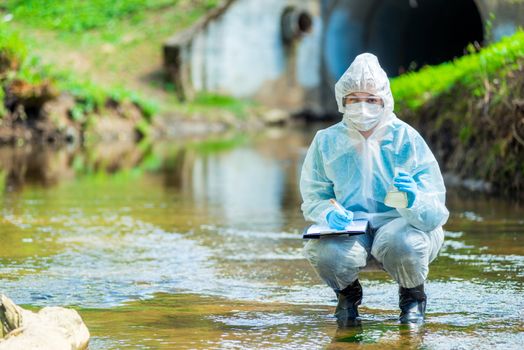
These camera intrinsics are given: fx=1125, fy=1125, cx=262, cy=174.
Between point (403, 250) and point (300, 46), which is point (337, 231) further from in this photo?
point (300, 46)

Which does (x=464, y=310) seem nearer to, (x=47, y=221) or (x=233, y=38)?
(x=47, y=221)

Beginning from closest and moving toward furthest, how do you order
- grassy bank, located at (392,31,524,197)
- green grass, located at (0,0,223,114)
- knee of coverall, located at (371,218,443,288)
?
1. knee of coverall, located at (371,218,443,288)
2. grassy bank, located at (392,31,524,197)
3. green grass, located at (0,0,223,114)

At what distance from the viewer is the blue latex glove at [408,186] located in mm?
5773

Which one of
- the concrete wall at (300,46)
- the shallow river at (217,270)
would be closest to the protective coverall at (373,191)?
the shallow river at (217,270)

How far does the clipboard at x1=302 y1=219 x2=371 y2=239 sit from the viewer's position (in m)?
5.89

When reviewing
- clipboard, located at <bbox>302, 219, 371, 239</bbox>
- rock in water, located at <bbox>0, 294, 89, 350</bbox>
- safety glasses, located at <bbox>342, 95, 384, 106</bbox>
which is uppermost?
safety glasses, located at <bbox>342, 95, 384, 106</bbox>

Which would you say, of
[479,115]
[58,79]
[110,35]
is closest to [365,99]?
[479,115]

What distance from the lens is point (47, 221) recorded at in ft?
35.2

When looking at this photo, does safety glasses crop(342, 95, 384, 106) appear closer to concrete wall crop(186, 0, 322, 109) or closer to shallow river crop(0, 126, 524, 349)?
shallow river crop(0, 126, 524, 349)

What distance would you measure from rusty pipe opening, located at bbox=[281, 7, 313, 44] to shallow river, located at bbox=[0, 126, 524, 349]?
17338 mm

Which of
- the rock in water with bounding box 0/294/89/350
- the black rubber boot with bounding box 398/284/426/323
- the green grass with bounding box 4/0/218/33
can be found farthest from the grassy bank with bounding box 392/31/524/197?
the green grass with bounding box 4/0/218/33

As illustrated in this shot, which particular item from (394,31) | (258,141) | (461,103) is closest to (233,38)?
(394,31)

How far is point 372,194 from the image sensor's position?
243 inches

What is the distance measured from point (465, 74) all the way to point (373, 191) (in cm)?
848
